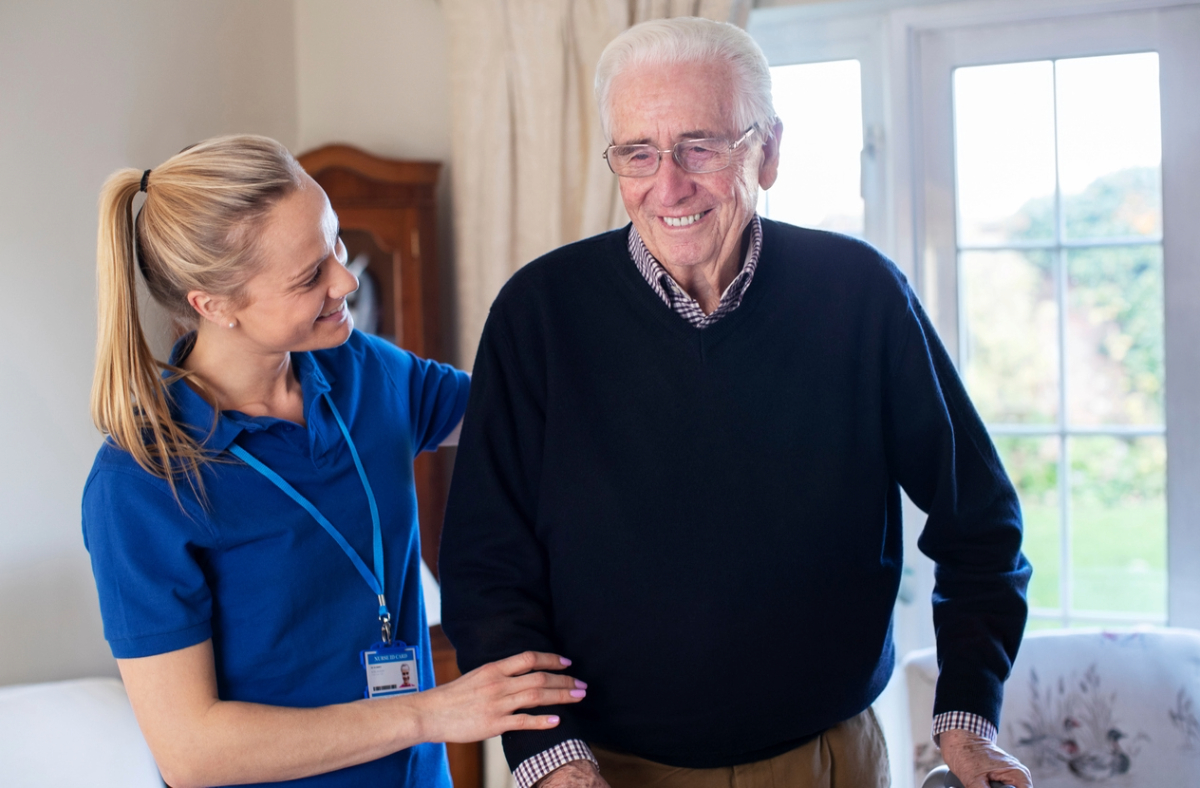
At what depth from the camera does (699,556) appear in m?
1.11

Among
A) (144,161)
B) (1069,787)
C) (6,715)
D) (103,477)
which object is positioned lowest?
Answer: (1069,787)

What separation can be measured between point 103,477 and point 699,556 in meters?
0.71

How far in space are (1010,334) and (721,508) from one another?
5.55ft

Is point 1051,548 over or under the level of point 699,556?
under

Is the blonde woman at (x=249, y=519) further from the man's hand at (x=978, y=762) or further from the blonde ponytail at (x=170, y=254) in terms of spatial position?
the man's hand at (x=978, y=762)

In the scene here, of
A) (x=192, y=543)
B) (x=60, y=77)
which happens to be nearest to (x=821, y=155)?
(x=60, y=77)

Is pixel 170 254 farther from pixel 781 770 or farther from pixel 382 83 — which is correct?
pixel 382 83

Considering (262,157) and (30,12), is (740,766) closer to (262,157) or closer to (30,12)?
(262,157)

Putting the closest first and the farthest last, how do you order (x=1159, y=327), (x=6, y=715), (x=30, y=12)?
(x=6, y=715), (x=30, y=12), (x=1159, y=327)

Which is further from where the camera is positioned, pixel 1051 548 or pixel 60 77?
pixel 1051 548

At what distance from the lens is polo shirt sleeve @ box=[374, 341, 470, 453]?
1508 mm

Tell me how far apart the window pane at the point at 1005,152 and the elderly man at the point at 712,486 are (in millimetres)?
1420

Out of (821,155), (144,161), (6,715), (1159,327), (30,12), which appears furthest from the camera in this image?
(821,155)

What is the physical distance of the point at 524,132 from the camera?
8.31ft
